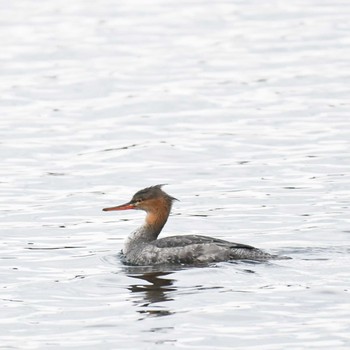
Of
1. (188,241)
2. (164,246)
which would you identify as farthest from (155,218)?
(188,241)

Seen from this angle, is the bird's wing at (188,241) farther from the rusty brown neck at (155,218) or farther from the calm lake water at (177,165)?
the rusty brown neck at (155,218)

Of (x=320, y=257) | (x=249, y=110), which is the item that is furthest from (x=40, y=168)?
(x=320, y=257)

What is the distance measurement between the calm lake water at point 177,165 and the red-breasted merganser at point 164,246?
0.64 ft

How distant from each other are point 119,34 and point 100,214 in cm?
1334

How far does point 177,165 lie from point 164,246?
474 centimetres

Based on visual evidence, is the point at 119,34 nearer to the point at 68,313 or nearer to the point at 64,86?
the point at 64,86

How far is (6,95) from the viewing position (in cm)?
2539

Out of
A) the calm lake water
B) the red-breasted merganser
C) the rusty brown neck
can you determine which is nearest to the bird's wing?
the red-breasted merganser

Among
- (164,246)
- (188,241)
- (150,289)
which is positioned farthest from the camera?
(164,246)

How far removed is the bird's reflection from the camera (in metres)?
13.5

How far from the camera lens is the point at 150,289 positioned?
14.4m

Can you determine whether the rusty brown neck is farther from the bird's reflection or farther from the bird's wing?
the bird's reflection

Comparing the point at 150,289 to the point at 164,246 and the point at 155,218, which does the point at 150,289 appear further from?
the point at 155,218

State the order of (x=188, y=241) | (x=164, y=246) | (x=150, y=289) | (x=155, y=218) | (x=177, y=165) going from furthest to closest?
(x=177, y=165), (x=155, y=218), (x=164, y=246), (x=188, y=241), (x=150, y=289)
